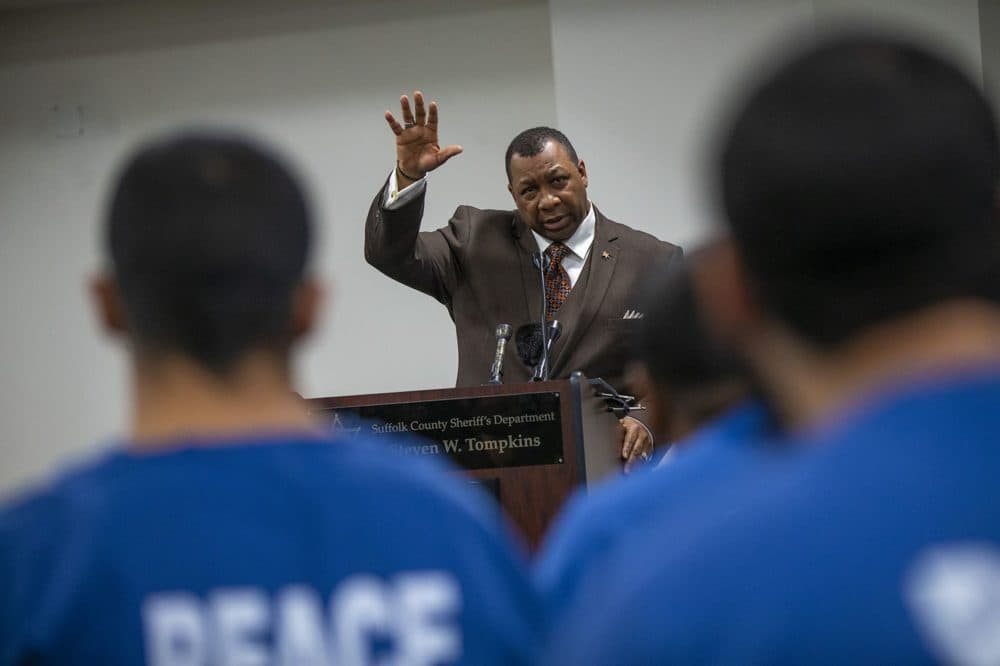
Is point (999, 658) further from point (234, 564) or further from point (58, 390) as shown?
point (58, 390)

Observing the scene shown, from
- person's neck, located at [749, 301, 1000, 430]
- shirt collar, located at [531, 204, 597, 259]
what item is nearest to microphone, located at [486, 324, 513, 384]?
shirt collar, located at [531, 204, 597, 259]

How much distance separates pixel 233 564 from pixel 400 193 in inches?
125

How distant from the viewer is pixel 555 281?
4285mm

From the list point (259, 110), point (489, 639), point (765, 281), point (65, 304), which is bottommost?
point (489, 639)

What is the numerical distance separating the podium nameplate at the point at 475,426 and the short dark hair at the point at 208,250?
2095 mm

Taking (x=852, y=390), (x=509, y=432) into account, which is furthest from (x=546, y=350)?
(x=852, y=390)

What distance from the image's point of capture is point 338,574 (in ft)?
3.27

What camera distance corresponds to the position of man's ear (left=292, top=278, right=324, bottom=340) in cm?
112

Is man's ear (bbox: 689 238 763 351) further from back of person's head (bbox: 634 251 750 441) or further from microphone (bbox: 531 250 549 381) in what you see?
microphone (bbox: 531 250 549 381)

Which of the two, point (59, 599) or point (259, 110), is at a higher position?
point (259, 110)

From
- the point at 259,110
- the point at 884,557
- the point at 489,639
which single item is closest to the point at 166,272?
the point at 489,639

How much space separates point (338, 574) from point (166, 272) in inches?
11.4

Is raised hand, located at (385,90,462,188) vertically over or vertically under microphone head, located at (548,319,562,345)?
over

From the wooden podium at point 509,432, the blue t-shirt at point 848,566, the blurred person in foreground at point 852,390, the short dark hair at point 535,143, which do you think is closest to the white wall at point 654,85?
the short dark hair at point 535,143
